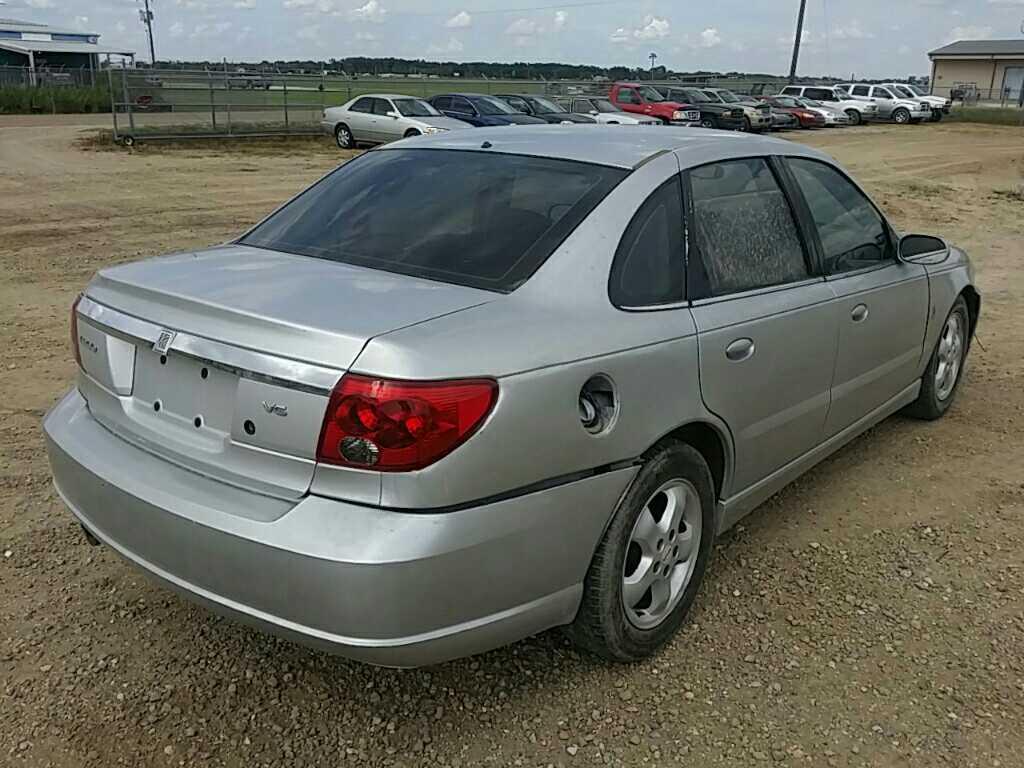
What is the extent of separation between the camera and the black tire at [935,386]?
5117mm

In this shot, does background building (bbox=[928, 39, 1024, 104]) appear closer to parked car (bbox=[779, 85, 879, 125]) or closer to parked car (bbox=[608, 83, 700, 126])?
parked car (bbox=[779, 85, 879, 125])

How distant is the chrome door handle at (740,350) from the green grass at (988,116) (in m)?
44.5

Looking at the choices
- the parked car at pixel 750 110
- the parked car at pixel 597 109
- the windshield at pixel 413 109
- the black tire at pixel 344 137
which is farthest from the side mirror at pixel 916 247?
the parked car at pixel 750 110

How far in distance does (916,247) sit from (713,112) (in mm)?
28665

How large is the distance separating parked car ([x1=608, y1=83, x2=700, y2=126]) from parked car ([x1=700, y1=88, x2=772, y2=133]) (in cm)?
237

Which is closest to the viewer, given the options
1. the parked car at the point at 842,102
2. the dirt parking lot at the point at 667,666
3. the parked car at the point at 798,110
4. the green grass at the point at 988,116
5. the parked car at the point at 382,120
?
the dirt parking lot at the point at 667,666

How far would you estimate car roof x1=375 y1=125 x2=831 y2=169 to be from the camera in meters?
3.40

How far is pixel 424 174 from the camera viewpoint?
3521mm

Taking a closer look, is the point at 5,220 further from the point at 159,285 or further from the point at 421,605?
the point at 421,605

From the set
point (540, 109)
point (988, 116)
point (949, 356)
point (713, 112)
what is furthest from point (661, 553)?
point (988, 116)

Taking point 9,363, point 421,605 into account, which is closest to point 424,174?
point 421,605

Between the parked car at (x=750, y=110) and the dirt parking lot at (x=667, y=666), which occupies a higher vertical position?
the parked car at (x=750, y=110)

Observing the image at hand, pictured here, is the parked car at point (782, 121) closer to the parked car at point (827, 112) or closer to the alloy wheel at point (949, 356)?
the parked car at point (827, 112)

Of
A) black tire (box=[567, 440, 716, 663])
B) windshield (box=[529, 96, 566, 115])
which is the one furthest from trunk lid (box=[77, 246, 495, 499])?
windshield (box=[529, 96, 566, 115])
